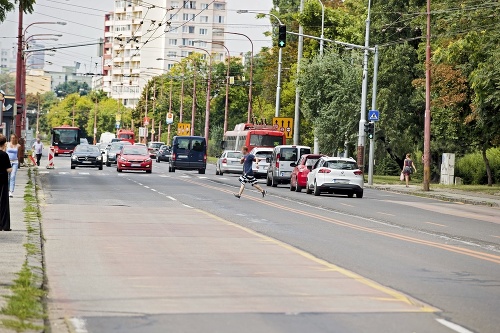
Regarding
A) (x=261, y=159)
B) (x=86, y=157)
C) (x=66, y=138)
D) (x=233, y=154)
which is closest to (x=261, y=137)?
(x=233, y=154)

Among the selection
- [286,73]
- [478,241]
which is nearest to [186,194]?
[478,241]

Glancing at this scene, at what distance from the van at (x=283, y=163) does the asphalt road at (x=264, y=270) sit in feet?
71.6

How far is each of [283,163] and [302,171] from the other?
499cm

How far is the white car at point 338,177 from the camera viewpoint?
149ft

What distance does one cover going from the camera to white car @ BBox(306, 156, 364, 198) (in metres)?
45.3

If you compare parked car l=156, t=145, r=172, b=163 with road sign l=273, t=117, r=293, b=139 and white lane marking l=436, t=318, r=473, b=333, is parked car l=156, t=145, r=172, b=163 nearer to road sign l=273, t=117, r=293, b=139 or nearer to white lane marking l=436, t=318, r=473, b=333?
road sign l=273, t=117, r=293, b=139

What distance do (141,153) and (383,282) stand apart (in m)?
52.5

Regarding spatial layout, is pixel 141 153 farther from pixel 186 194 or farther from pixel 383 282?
pixel 383 282

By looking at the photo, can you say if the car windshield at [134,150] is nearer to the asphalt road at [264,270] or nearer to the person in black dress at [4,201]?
the asphalt road at [264,270]

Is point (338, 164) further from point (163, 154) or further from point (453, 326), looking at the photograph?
point (163, 154)

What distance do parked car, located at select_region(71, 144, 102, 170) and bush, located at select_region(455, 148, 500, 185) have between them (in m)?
21.4

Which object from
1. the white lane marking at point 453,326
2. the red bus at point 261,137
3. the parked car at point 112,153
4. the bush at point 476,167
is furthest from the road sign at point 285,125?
the white lane marking at point 453,326

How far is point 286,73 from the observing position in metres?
104

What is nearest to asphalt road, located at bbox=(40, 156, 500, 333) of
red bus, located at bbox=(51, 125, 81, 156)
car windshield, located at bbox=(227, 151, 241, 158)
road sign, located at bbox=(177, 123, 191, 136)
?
car windshield, located at bbox=(227, 151, 241, 158)
